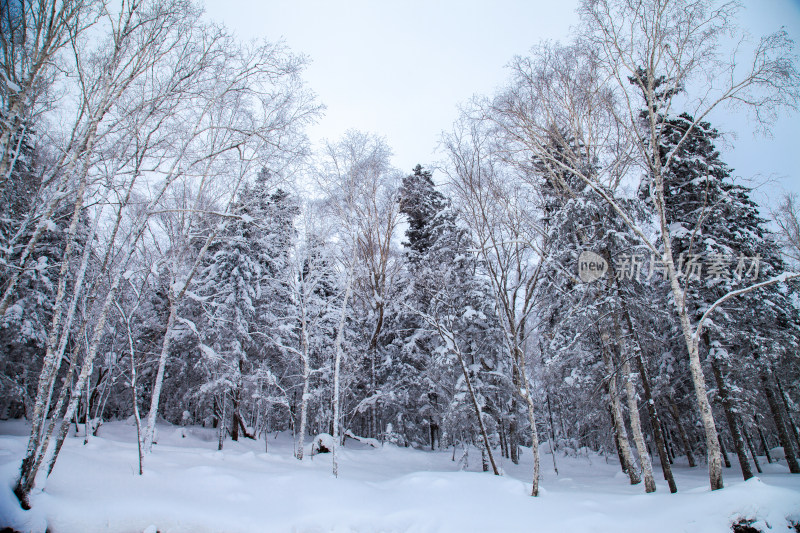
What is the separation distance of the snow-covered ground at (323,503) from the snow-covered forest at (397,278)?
0.07 m

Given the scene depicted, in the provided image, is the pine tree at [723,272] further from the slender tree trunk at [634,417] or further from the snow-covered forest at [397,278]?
the slender tree trunk at [634,417]

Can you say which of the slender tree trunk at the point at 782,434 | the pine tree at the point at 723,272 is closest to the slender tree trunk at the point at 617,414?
the pine tree at the point at 723,272

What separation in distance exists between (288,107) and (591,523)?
1151cm

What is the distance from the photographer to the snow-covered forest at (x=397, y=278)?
633 cm

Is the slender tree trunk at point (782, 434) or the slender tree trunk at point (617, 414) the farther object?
the slender tree trunk at point (782, 434)

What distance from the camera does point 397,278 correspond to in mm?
18078

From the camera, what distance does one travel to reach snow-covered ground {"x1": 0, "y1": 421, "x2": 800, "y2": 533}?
17.3 ft

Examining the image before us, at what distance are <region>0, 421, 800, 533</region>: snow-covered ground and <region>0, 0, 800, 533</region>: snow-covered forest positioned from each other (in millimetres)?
67

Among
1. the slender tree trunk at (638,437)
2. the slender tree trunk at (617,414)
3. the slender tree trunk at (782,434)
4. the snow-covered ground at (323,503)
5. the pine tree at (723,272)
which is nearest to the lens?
the snow-covered ground at (323,503)

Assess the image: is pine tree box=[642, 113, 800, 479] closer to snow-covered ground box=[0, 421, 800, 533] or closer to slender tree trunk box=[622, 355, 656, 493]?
slender tree trunk box=[622, 355, 656, 493]

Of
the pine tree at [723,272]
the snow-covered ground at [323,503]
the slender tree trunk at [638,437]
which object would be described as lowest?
the snow-covered ground at [323,503]

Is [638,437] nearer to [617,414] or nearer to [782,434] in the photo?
[617,414]

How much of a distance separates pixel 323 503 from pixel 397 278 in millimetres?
11993

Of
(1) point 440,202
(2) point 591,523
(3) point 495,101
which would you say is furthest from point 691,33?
(1) point 440,202
